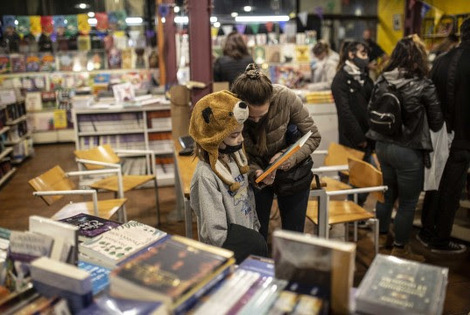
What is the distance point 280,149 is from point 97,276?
128 cm

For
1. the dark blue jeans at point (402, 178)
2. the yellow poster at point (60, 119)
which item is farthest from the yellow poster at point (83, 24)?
the dark blue jeans at point (402, 178)

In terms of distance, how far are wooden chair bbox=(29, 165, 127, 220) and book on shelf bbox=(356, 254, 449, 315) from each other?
2507 millimetres

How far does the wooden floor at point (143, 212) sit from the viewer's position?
3.15 m

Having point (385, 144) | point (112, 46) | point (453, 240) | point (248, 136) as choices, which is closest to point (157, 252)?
point (248, 136)

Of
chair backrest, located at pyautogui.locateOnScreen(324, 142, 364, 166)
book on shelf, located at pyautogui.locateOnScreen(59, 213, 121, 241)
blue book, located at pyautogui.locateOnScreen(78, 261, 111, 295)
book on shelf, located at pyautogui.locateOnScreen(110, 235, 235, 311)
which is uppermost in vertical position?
book on shelf, located at pyautogui.locateOnScreen(110, 235, 235, 311)

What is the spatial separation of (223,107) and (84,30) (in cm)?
803

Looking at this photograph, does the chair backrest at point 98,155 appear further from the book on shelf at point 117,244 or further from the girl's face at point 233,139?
the book on shelf at point 117,244

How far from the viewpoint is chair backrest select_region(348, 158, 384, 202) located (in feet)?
10.1

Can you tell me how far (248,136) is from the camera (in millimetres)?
2412

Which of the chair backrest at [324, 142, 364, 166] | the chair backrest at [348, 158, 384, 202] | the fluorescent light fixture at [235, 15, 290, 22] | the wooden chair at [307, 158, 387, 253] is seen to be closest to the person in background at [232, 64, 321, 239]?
the wooden chair at [307, 158, 387, 253]

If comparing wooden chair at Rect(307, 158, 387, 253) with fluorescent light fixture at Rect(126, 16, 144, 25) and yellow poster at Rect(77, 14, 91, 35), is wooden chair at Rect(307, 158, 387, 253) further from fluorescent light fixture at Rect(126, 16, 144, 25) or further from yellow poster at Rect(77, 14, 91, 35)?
fluorescent light fixture at Rect(126, 16, 144, 25)

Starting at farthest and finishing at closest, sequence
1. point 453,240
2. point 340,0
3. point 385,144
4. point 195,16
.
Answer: point 340,0 → point 195,16 → point 453,240 → point 385,144

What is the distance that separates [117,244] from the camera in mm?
1545

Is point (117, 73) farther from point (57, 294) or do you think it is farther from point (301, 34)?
point (57, 294)
